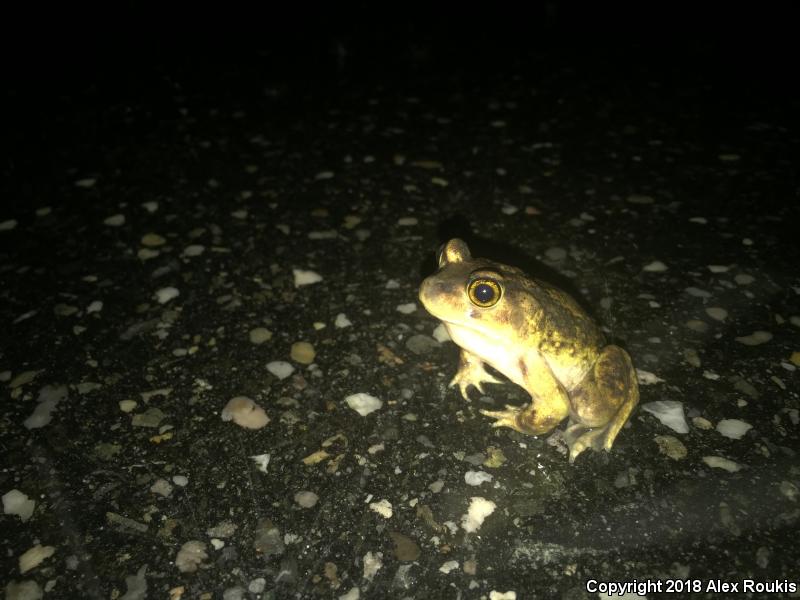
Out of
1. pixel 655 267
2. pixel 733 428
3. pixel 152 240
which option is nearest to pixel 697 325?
pixel 655 267

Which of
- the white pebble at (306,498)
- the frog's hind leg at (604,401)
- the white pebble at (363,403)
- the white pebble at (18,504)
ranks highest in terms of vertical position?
the frog's hind leg at (604,401)

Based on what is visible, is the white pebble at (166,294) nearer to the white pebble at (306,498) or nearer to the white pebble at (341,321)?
the white pebble at (341,321)

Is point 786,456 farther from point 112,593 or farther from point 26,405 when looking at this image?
point 26,405

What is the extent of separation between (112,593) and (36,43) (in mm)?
8533

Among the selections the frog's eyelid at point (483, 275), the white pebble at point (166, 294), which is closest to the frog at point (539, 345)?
the frog's eyelid at point (483, 275)

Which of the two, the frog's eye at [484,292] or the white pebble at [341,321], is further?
the white pebble at [341,321]

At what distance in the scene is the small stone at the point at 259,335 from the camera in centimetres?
267

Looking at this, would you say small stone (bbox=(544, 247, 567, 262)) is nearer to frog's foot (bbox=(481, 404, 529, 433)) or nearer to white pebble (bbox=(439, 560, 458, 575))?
frog's foot (bbox=(481, 404, 529, 433))

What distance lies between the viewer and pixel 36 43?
773 centimetres

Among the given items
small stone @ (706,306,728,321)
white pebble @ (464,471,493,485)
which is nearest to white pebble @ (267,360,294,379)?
white pebble @ (464,471,493,485)

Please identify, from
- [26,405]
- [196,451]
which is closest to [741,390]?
[196,451]

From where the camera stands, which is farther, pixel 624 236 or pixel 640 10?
pixel 640 10

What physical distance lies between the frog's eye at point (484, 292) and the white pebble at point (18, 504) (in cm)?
171

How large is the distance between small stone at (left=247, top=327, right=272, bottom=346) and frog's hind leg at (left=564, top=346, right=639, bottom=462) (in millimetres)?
1427
